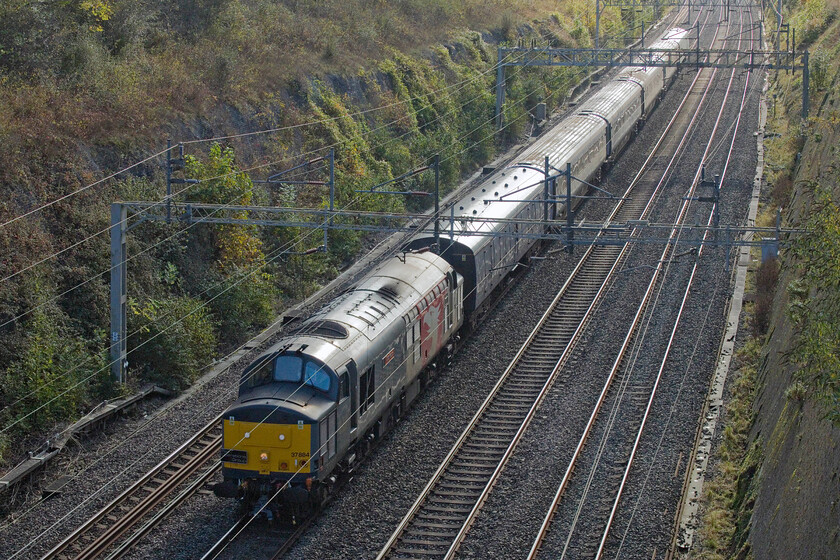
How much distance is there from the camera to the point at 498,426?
22203mm

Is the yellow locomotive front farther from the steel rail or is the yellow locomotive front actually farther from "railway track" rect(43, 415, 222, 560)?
the steel rail

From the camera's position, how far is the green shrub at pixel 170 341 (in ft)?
80.9

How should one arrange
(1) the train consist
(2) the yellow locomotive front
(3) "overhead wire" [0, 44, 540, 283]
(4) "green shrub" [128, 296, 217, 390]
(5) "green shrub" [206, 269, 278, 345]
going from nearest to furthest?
(2) the yellow locomotive front
(1) the train consist
(3) "overhead wire" [0, 44, 540, 283]
(4) "green shrub" [128, 296, 217, 390]
(5) "green shrub" [206, 269, 278, 345]

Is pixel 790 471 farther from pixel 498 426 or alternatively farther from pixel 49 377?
pixel 49 377

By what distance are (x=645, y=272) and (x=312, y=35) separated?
69.7ft

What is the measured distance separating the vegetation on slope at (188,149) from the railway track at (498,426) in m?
8.11

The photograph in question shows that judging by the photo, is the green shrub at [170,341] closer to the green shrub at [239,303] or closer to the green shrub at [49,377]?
the green shrub at [239,303]

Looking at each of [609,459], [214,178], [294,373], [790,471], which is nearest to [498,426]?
[609,459]

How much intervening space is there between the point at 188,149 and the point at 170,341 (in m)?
9.13

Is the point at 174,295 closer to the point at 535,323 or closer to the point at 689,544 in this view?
the point at 535,323

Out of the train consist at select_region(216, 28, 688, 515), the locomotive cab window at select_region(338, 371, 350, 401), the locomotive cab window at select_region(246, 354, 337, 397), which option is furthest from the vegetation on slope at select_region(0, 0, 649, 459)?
the locomotive cab window at select_region(338, 371, 350, 401)

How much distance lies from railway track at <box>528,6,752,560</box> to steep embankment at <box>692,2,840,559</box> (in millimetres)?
1799

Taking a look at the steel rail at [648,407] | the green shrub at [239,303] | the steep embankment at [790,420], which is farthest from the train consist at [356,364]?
the steep embankment at [790,420]

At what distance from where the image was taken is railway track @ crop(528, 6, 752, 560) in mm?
17406
